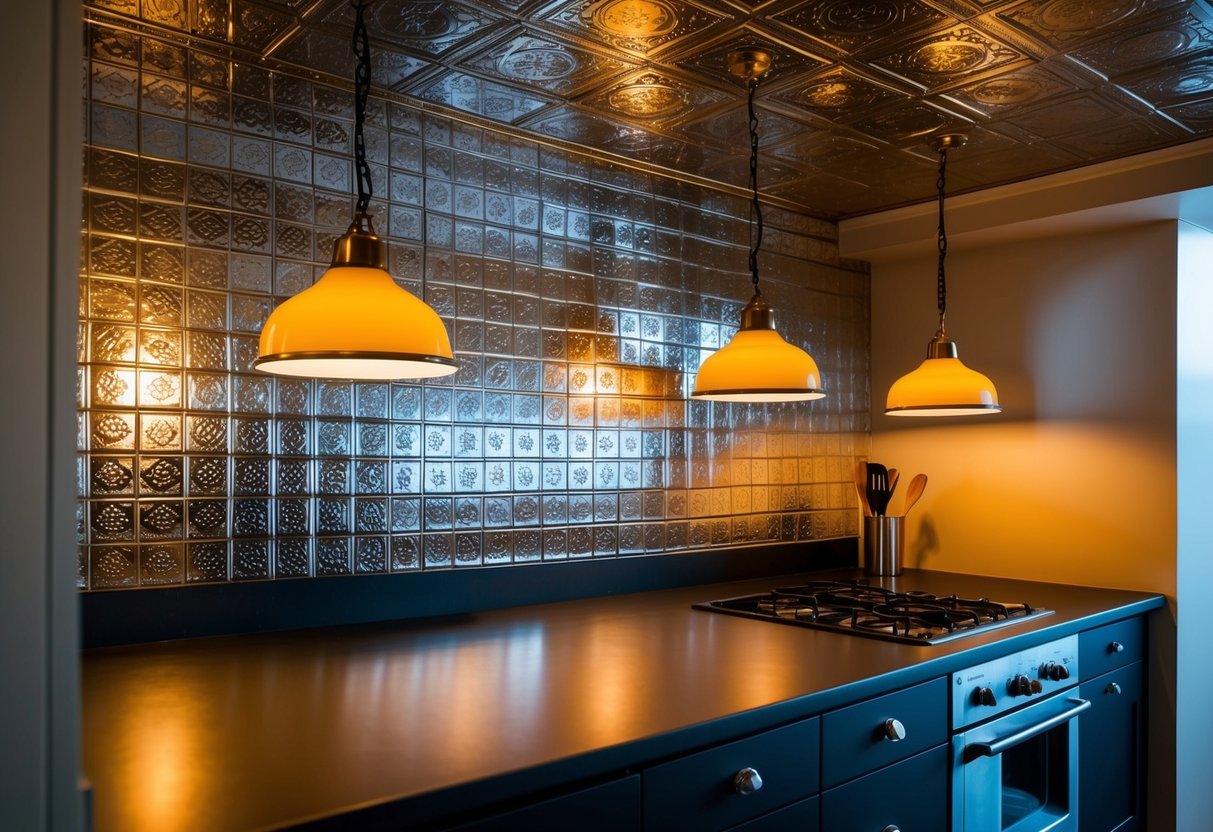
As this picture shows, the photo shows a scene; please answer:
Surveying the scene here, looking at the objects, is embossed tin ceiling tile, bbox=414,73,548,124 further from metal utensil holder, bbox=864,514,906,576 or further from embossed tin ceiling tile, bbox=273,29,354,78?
metal utensil holder, bbox=864,514,906,576

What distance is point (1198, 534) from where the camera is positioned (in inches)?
111

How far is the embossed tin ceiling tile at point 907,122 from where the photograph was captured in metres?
2.31

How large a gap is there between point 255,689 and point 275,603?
1.48ft

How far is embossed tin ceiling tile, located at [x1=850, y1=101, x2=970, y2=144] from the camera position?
7.58 ft

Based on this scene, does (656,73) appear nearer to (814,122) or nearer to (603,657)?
(814,122)

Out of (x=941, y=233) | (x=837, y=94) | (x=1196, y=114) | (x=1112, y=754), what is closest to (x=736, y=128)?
(x=837, y=94)

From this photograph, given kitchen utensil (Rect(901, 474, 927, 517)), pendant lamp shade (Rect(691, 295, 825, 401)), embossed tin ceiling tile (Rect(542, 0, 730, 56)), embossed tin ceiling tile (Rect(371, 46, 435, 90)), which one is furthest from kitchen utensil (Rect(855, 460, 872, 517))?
embossed tin ceiling tile (Rect(371, 46, 435, 90))

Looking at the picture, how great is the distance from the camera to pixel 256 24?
5.90 feet

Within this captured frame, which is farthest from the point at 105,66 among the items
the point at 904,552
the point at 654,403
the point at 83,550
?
the point at 904,552

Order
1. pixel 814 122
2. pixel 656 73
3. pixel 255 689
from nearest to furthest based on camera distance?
1. pixel 255 689
2. pixel 656 73
3. pixel 814 122

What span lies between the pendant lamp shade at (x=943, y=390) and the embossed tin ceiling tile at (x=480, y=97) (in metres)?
1.17

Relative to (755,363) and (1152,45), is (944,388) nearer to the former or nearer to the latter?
(755,363)

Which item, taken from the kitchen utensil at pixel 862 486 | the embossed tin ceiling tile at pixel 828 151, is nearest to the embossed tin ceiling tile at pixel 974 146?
the embossed tin ceiling tile at pixel 828 151

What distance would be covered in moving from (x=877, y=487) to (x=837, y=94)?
1443 millimetres
